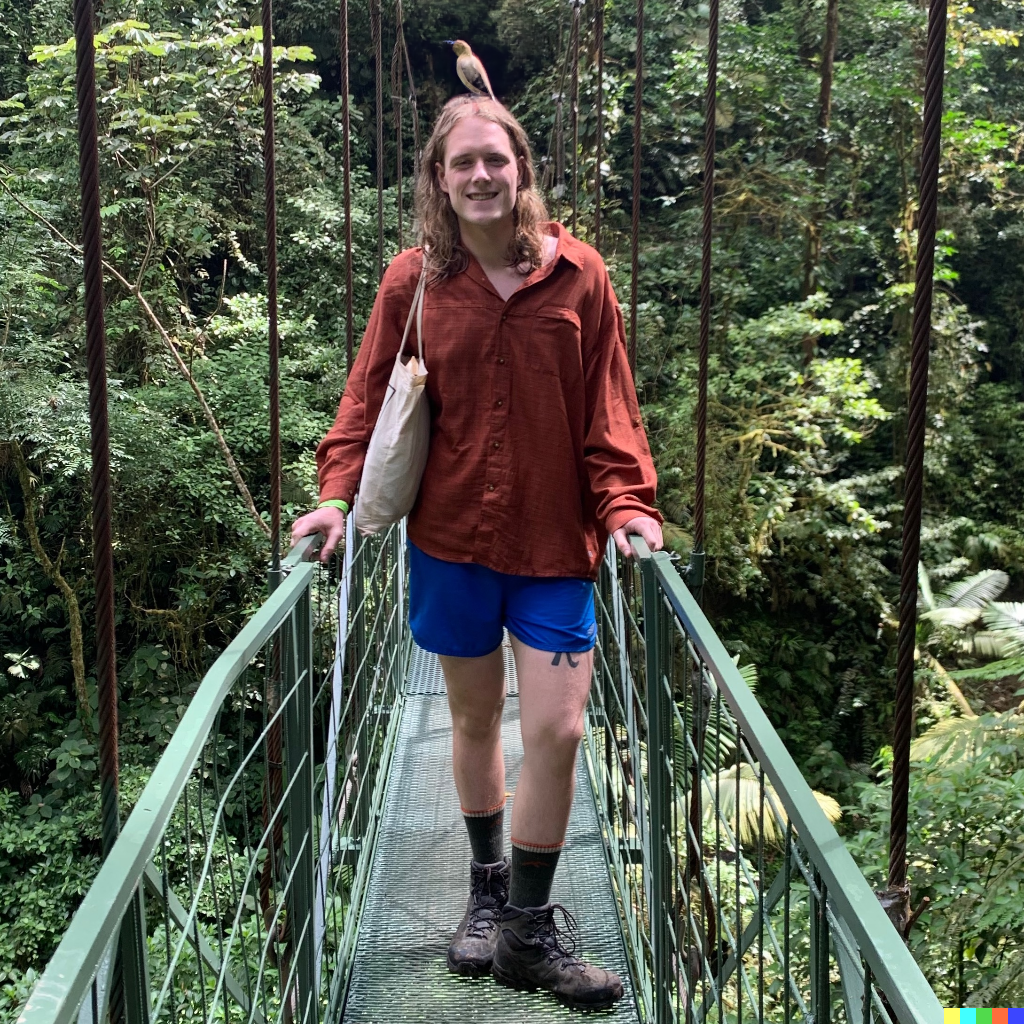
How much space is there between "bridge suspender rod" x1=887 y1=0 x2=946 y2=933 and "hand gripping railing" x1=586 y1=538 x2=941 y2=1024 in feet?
0.41

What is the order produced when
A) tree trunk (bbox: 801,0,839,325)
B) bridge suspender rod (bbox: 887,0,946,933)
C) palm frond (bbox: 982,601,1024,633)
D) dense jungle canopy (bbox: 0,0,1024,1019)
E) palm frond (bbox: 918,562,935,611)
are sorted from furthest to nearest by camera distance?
tree trunk (bbox: 801,0,839,325) < palm frond (bbox: 918,562,935,611) < dense jungle canopy (bbox: 0,0,1024,1019) < palm frond (bbox: 982,601,1024,633) < bridge suspender rod (bbox: 887,0,946,933)

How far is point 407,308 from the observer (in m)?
1.20

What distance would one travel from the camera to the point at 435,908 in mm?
1532

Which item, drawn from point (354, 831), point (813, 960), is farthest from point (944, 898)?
point (813, 960)

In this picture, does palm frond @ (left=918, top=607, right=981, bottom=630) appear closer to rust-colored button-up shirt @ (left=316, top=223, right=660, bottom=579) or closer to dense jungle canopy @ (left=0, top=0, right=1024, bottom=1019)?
dense jungle canopy @ (left=0, top=0, right=1024, bottom=1019)

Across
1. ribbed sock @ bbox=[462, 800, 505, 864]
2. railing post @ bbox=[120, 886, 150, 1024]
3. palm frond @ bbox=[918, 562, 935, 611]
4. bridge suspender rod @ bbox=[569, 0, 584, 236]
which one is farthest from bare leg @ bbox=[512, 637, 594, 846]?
palm frond @ bbox=[918, 562, 935, 611]

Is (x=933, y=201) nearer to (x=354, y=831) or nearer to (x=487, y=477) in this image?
(x=487, y=477)

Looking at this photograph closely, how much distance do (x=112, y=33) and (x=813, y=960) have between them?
5.17 meters

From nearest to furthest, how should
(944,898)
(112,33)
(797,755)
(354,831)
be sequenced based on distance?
(354,831) < (944,898) < (112,33) < (797,755)

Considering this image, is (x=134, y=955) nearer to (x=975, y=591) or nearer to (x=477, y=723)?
(x=477, y=723)

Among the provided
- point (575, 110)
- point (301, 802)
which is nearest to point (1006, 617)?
point (575, 110)

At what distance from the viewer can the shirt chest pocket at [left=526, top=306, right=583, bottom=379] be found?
1.15 m

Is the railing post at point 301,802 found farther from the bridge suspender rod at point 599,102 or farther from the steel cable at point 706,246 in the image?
A: the bridge suspender rod at point 599,102

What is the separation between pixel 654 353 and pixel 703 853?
6.01 meters
